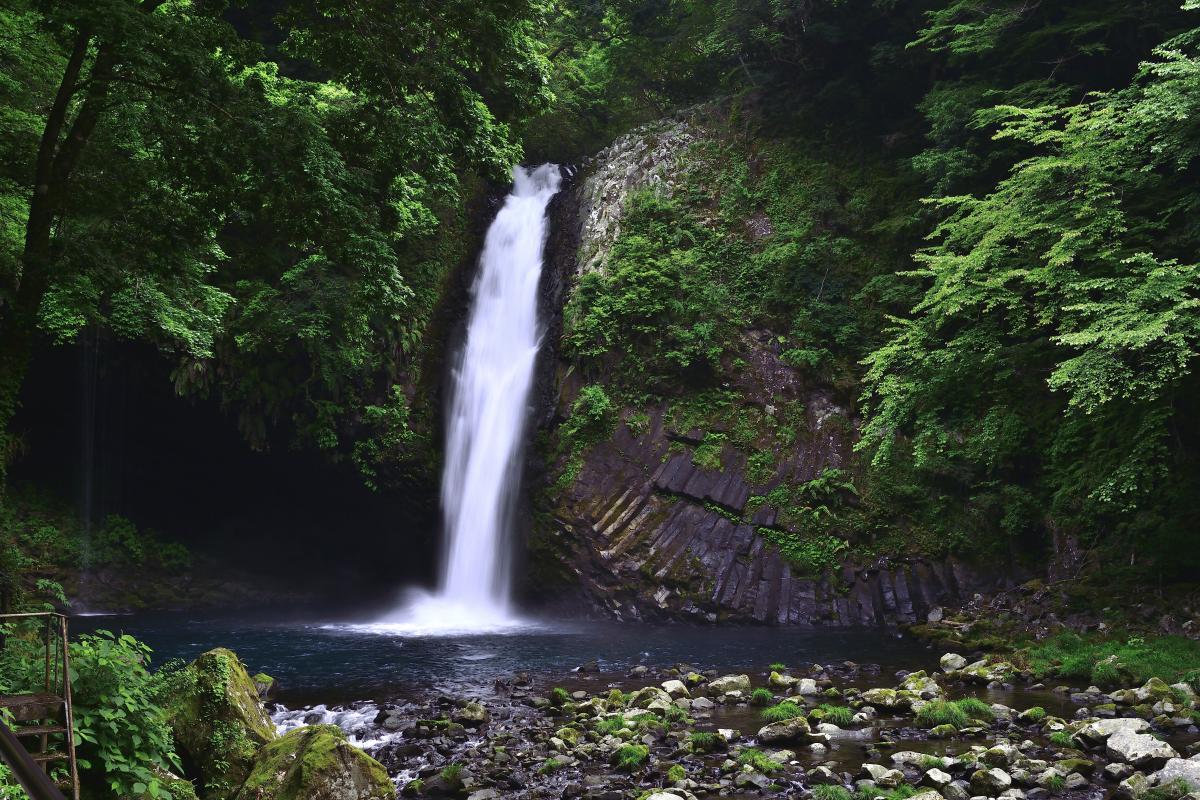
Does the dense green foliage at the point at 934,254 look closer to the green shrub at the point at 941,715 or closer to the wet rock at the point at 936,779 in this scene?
the green shrub at the point at 941,715

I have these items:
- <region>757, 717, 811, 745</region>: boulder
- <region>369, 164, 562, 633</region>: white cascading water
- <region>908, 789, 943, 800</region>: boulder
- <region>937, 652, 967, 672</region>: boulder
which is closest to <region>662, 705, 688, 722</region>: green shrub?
<region>757, 717, 811, 745</region>: boulder

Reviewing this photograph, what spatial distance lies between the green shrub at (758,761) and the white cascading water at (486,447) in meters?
10.9

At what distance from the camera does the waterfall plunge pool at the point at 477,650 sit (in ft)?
41.0

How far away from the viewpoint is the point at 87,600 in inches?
844

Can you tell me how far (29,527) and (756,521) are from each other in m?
18.8

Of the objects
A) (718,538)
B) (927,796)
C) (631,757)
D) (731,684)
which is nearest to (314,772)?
(631,757)

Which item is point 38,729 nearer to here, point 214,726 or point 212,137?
point 214,726

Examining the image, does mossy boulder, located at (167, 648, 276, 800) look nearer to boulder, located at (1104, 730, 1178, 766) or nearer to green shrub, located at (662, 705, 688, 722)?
green shrub, located at (662, 705, 688, 722)

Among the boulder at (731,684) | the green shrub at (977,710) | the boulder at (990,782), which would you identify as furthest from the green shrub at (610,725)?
the green shrub at (977,710)

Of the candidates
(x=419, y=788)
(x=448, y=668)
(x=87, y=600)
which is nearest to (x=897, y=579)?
(x=448, y=668)

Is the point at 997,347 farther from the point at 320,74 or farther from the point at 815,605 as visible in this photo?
the point at 320,74

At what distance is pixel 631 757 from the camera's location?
27.0 feet

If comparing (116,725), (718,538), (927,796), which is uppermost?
(718,538)

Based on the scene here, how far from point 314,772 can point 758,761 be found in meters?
4.17
